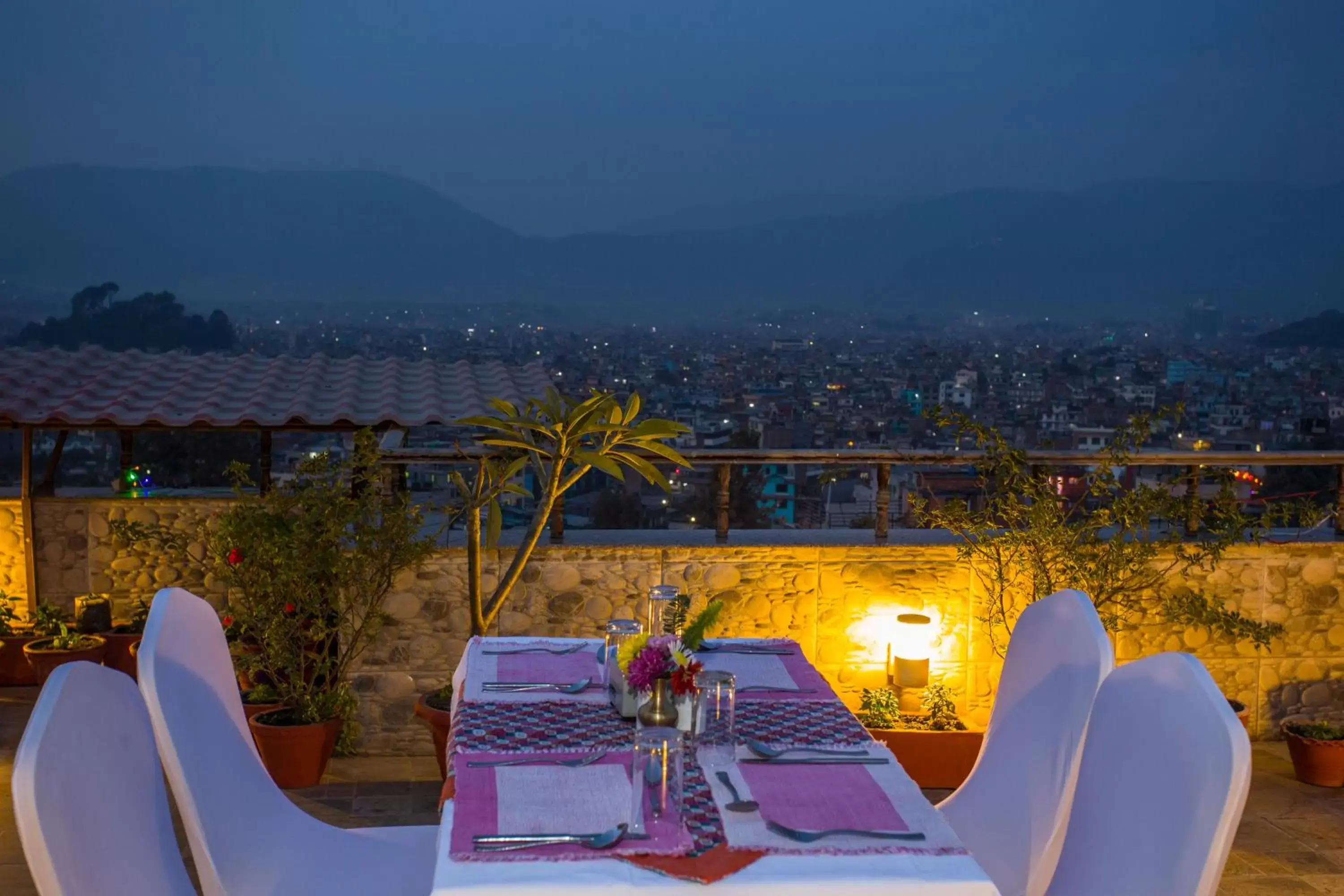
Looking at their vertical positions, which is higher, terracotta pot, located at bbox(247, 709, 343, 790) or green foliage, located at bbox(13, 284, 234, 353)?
green foliage, located at bbox(13, 284, 234, 353)

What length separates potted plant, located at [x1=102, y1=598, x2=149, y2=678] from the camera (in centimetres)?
558

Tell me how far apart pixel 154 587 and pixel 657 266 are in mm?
20601

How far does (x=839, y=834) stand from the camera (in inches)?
81.4

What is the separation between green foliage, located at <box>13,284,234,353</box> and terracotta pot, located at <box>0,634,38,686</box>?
30.6 feet

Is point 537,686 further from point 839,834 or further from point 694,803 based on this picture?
point 839,834

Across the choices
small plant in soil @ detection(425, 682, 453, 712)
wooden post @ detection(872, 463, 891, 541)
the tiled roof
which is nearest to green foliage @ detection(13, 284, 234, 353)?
the tiled roof

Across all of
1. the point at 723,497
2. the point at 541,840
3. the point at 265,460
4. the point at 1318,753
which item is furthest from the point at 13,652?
the point at 1318,753

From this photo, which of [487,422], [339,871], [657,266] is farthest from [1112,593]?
[657,266]

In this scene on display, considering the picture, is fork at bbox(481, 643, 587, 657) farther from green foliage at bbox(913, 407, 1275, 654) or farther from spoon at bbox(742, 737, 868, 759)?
green foliage at bbox(913, 407, 1275, 654)

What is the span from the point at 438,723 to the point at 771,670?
1.69 m

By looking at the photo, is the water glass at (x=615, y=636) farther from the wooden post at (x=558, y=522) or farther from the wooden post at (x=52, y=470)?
the wooden post at (x=52, y=470)

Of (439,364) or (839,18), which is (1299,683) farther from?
(839,18)

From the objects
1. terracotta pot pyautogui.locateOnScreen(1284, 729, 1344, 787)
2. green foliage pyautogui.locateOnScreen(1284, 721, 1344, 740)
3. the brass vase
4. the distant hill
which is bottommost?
terracotta pot pyautogui.locateOnScreen(1284, 729, 1344, 787)

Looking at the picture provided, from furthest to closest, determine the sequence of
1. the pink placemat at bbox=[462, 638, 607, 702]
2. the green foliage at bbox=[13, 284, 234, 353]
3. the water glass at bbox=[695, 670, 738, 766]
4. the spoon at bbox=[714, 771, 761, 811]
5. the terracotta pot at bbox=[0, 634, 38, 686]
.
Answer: the green foliage at bbox=[13, 284, 234, 353]
the terracotta pot at bbox=[0, 634, 38, 686]
the pink placemat at bbox=[462, 638, 607, 702]
the water glass at bbox=[695, 670, 738, 766]
the spoon at bbox=[714, 771, 761, 811]
